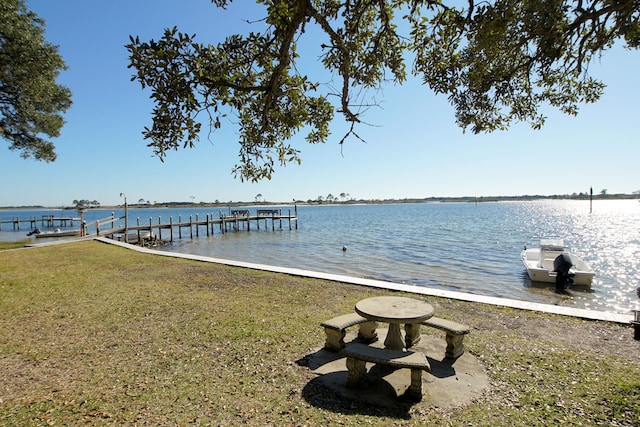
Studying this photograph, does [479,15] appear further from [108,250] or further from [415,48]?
[108,250]

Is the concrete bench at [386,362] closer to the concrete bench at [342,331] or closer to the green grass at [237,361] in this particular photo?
the green grass at [237,361]

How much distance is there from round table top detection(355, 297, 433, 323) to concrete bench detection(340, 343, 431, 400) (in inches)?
14.3

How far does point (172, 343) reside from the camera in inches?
200

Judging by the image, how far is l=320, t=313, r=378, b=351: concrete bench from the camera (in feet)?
15.9

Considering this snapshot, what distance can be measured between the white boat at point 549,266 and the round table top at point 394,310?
11.1 metres

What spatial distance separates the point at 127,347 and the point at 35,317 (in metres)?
2.69

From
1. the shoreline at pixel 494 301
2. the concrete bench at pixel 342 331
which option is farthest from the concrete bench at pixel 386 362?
the shoreline at pixel 494 301

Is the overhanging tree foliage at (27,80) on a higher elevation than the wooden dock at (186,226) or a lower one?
higher

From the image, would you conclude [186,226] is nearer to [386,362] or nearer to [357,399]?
[357,399]

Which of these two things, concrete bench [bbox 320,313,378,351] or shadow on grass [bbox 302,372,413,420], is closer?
shadow on grass [bbox 302,372,413,420]

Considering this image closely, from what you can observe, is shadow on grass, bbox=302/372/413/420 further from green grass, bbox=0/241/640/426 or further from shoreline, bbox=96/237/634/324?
shoreline, bbox=96/237/634/324

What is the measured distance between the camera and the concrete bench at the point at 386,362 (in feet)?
11.8

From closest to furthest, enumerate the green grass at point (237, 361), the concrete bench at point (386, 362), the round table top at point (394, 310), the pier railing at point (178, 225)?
the green grass at point (237, 361), the concrete bench at point (386, 362), the round table top at point (394, 310), the pier railing at point (178, 225)

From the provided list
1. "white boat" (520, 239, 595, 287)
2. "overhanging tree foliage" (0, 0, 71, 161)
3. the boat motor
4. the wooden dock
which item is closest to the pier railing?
the wooden dock
